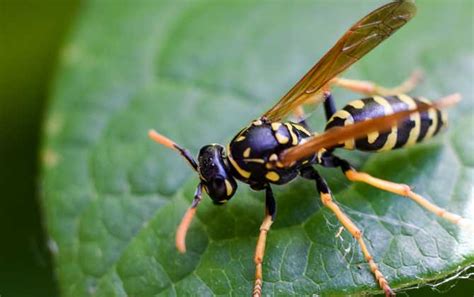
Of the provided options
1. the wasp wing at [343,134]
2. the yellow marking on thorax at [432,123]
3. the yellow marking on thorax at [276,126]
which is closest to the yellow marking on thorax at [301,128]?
the yellow marking on thorax at [276,126]

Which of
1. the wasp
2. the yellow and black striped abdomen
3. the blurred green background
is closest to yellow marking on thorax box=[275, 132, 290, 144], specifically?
the wasp

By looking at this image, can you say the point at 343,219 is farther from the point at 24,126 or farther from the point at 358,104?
the point at 24,126

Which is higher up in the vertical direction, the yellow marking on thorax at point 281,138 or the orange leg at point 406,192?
the yellow marking on thorax at point 281,138

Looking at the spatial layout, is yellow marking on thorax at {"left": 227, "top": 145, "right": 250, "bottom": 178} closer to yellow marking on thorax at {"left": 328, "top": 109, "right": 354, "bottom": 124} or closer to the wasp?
the wasp

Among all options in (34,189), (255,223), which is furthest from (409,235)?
(34,189)

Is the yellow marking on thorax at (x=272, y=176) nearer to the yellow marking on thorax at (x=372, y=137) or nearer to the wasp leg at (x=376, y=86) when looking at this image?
the yellow marking on thorax at (x=372, y=137)
